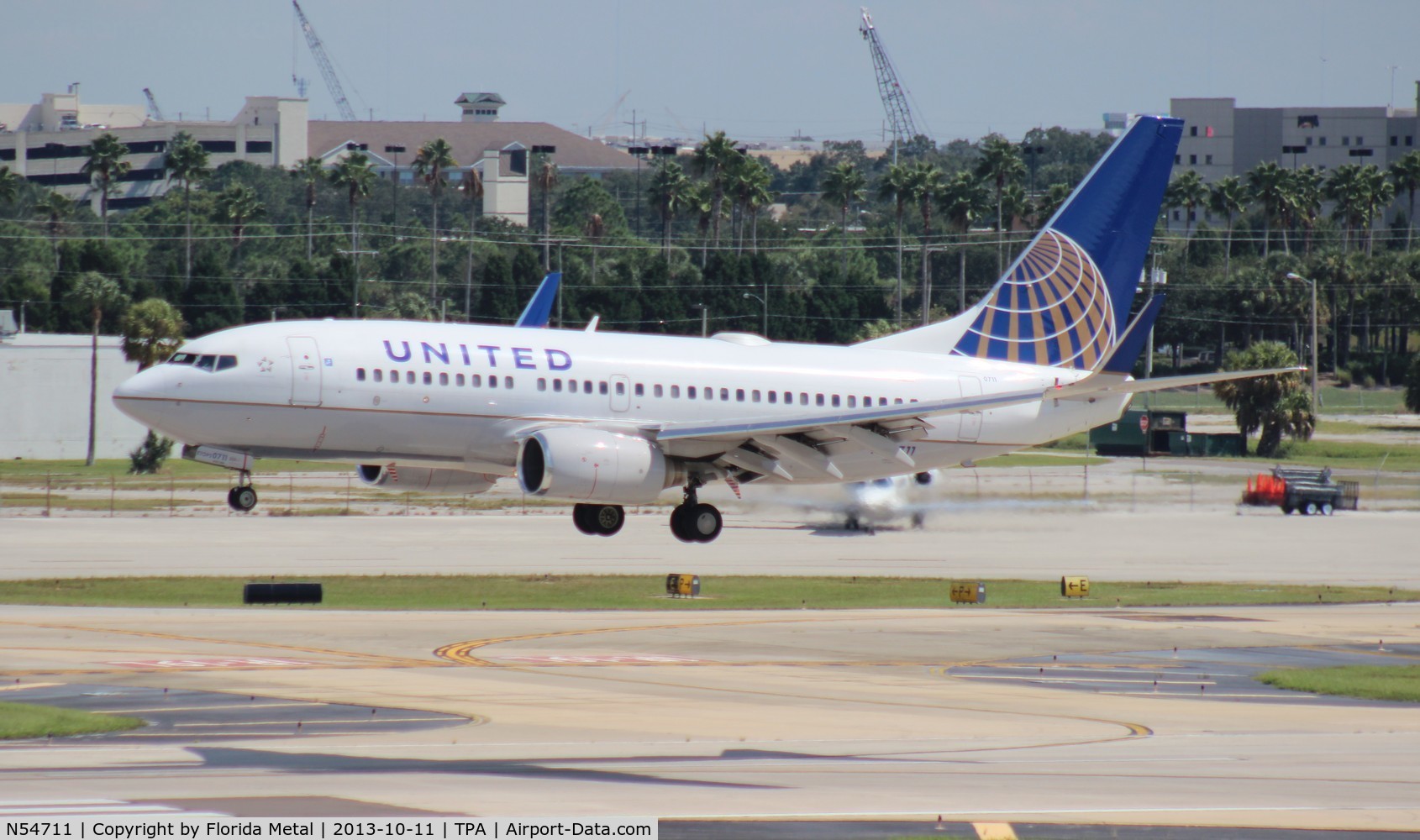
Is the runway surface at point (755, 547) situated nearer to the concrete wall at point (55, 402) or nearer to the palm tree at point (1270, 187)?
the concrete wall at point (55, 402)

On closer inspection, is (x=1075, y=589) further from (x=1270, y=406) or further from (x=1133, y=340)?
(x=1270, y=406)

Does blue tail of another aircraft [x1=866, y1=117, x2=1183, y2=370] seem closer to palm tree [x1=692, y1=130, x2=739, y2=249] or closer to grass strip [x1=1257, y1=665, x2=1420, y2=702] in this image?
grass strip [x1=1257, y1=665, x2=1420, y2=702]

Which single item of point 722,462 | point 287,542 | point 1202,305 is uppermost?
point 1202,305

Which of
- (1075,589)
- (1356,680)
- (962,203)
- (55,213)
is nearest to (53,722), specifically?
(1356,680)

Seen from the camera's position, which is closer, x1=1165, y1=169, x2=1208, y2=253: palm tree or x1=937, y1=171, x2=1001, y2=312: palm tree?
x1=937, y1=171, x2=1001, y2=312: palm tree

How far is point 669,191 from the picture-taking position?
178750 millimetres

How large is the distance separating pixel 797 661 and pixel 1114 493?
42522mm

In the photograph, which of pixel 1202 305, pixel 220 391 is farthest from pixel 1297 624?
pixel 1202 305

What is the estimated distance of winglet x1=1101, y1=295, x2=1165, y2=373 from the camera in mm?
41500

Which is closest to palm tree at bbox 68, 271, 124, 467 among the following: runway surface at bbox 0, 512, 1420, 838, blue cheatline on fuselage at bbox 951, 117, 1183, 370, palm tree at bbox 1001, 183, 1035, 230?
runway surface at bbox 0, 512, 1420, 838

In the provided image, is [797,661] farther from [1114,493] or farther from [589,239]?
[589,239]

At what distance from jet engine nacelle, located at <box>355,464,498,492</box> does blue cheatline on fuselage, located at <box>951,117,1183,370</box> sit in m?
14.6

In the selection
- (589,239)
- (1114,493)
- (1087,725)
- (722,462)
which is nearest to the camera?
(1087,725)

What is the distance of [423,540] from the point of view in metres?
63.8
